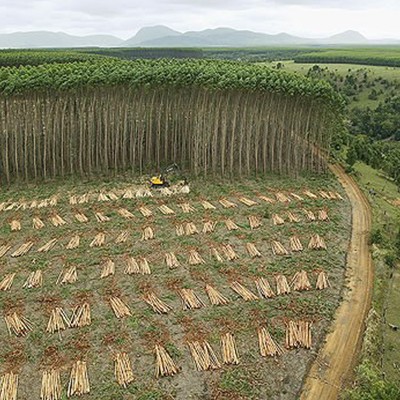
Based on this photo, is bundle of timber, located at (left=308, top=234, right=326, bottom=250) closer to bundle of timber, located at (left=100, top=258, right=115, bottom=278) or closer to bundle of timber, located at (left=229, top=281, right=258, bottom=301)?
bundle of timber, located at (left=229, top=281, right=258, bottom=301)

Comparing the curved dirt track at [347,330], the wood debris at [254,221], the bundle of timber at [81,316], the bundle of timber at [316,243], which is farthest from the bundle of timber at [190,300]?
the bundle of timber at [316,243]

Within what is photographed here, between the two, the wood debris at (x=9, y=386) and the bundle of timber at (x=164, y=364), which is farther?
the bundle of timber at (x=164, y=364)

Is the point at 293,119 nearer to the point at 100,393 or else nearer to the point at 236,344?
the point at 236,344

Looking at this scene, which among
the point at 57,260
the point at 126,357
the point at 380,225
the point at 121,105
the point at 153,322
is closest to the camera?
the point at 126,357

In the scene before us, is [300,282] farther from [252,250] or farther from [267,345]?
[267,345]

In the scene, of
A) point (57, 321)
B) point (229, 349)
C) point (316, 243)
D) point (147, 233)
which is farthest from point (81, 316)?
point (316, 243)

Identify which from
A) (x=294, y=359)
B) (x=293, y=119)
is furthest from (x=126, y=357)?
(x=293, y=119)

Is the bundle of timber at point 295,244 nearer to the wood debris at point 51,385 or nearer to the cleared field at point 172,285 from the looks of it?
the cleared field at point 172,285

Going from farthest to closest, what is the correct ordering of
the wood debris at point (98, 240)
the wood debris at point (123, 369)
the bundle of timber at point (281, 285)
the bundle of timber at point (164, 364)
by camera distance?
the wood debris at point (98, 240) < the bundle of timber at point (281, 285) < the bundle of timber at point (164, 364) < the wood debris at point (123, 369)
